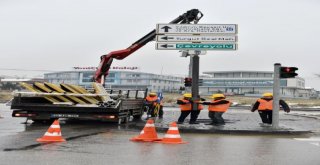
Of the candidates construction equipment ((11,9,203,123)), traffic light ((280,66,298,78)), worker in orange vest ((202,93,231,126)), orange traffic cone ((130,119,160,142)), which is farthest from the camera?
worker in orange vest ((202,93,231,126))

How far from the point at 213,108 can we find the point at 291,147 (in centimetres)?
660

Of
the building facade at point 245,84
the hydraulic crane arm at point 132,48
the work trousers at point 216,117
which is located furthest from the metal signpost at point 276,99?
the building facade at point 245,84

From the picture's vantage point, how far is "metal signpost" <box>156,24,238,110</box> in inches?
709

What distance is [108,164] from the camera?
753 cm

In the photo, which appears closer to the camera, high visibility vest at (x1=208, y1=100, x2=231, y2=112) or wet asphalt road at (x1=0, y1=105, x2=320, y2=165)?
wet asphalt road at (x1=0, y1=105, x2=320, y2=165)

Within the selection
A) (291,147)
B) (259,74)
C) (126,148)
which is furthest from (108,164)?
(259,74)

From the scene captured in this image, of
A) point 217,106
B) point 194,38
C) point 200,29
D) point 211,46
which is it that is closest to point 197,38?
point 194,38

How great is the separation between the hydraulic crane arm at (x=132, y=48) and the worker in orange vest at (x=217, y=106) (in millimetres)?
4912

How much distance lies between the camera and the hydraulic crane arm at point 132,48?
67.1 ft

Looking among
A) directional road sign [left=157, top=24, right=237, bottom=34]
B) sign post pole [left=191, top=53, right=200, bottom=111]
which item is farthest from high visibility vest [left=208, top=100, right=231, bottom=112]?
directional road sign [left=157, top=24, right=237, bottom=34]

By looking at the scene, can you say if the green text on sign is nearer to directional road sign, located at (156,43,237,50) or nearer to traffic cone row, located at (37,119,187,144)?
directional road sign, located at (156,43,237,50)

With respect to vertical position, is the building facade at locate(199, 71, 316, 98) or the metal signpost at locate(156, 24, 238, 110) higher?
the metal signpost at locate(156, 24, 238, 110)

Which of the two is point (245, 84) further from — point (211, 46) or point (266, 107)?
point (266, 107)

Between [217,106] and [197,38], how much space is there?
300cm
